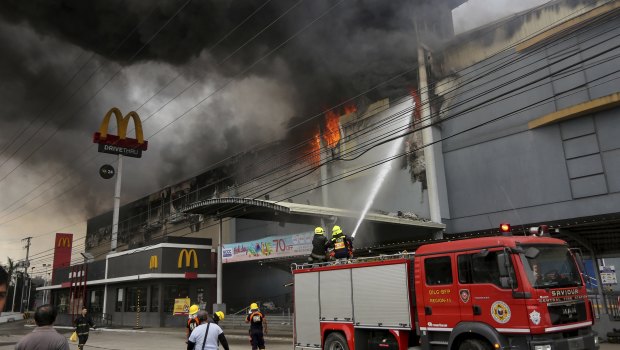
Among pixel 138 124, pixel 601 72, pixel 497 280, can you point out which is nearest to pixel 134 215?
pixel 138 124

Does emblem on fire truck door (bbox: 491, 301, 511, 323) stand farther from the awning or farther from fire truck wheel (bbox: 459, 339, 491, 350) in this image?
the awning

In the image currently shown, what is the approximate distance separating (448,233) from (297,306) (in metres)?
15.6

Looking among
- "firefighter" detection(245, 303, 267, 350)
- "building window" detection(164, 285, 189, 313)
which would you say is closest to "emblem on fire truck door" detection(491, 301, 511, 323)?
"firefighter" detection(245, 303, 267, 350)

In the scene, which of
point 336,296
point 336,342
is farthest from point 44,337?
point 336,342

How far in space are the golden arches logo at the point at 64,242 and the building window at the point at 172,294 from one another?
84.9ft

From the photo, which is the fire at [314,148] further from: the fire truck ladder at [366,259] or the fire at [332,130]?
the fire truck ladder at [366,259]

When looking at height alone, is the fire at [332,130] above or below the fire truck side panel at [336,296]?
above

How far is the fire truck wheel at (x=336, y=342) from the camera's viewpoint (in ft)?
Answer: 34.5

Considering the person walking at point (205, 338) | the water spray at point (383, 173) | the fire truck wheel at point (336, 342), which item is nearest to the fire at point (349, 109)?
the water spray at point (383, 173)

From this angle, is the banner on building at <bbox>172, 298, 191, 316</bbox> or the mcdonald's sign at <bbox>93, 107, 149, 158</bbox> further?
the mcdonald's sign at <bbox>93, 107, 149, 158</bbox>

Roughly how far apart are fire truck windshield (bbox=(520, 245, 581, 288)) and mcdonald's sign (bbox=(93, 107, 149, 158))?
4141cm

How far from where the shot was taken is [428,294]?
8.94 m

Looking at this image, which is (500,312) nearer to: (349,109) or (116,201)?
(349,109)

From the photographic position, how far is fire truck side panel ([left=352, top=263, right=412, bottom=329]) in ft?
30.9
